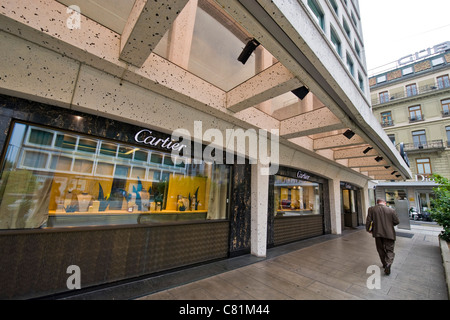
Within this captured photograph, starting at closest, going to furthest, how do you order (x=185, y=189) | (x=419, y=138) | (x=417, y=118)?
(x=185, y=189)
(x=419, y=138)
(x=417, y=118)

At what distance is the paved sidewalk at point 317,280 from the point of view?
3121mm

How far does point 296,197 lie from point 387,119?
2303 cm

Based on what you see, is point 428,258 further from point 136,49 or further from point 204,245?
point 136,49

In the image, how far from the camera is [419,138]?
19844 millimetres

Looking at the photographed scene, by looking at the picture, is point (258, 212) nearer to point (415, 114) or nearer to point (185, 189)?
point (185, 189)

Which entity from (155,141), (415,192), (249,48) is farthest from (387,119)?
(155,141)

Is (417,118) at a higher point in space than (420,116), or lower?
lower

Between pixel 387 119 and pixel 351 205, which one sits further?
pixel 387 119

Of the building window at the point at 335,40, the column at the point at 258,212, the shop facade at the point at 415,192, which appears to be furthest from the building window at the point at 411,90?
the column at the point at 258,212

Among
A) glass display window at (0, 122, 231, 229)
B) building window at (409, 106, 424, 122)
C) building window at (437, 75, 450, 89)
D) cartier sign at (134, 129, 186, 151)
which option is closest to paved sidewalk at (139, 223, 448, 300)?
glass display window at (0, 122, 231, 229)

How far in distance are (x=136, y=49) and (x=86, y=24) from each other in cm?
75

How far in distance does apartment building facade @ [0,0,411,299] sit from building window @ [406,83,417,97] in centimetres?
2349

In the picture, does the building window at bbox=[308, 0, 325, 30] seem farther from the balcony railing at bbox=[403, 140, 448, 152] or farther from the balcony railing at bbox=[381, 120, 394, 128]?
the balcony railing at bbox=[381, 120, 394, 128]
